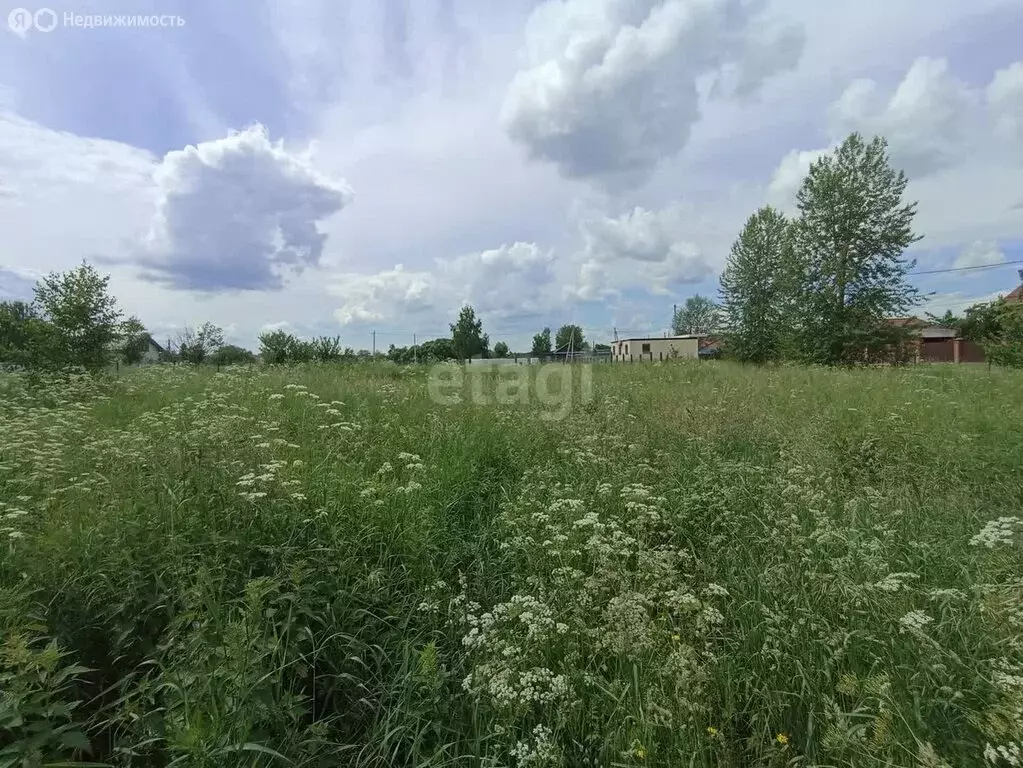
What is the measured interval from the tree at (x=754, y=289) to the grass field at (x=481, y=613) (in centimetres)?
2677

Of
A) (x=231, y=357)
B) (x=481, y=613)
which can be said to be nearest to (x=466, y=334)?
(x=231, y=357)

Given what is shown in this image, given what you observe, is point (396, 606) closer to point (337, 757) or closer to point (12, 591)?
point (337, 757)

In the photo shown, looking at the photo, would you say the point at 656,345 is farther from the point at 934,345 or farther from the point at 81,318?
the point at 81,318

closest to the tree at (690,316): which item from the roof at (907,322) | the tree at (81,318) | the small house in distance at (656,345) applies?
the small house in distance at (656,345)

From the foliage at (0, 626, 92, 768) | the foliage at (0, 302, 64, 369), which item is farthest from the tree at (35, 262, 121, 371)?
the foliage at (0, 626, 92, 768)

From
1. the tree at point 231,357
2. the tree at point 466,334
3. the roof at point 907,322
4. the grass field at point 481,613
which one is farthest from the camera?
the tree at point 466,334

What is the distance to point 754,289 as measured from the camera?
29750mm

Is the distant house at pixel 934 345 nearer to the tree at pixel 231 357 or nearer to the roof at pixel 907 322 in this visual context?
the roof at pixel 907 322

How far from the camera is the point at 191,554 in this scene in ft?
7.12

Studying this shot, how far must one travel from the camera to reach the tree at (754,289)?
92.8 feet

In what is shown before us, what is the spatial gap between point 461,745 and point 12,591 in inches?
70.0

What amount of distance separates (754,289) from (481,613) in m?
32.4

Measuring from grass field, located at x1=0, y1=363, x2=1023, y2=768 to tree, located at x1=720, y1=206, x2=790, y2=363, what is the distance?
2677 cm

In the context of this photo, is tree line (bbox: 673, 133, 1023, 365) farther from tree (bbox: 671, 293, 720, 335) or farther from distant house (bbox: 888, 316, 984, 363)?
tree (bbox: 671, 293, 720, 335)
